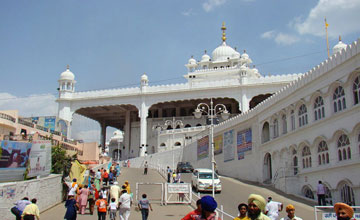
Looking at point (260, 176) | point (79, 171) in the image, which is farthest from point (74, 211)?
point (260, 176)

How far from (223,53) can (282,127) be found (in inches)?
1557

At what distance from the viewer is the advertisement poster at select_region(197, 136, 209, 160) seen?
121 ft

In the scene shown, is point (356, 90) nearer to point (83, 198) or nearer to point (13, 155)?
point (83, 198)

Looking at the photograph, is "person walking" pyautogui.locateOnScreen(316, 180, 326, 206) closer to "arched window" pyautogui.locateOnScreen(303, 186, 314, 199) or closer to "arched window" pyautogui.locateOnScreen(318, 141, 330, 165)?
"arched window" pyautogui.locateOnScreen(318, 141, 330, 165)

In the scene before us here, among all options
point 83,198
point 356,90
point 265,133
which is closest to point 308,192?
point 356,90

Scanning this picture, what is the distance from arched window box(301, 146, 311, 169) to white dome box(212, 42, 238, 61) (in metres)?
41.2

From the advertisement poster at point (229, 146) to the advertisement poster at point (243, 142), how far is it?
107cm

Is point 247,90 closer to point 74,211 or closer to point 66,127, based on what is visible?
point 66,127

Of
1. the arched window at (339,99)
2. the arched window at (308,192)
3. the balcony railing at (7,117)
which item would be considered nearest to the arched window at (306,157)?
the arched window at (308,192)

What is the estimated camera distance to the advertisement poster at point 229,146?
3188 cm

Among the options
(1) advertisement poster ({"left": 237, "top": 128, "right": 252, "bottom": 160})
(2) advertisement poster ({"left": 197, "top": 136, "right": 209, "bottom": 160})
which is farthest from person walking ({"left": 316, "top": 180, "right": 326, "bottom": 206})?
(2) advertisement poster ({"left": 197, "top": 136, "right": 209, "bottom": 160})

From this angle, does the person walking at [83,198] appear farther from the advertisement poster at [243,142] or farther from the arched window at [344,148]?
the advertisement poster at [243,142]

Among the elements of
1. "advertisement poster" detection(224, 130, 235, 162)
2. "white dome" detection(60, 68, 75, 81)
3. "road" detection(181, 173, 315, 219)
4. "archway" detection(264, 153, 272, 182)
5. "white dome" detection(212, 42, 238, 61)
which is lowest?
"road" detection(181, 173, 315, 219)

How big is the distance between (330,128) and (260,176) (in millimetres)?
8728
